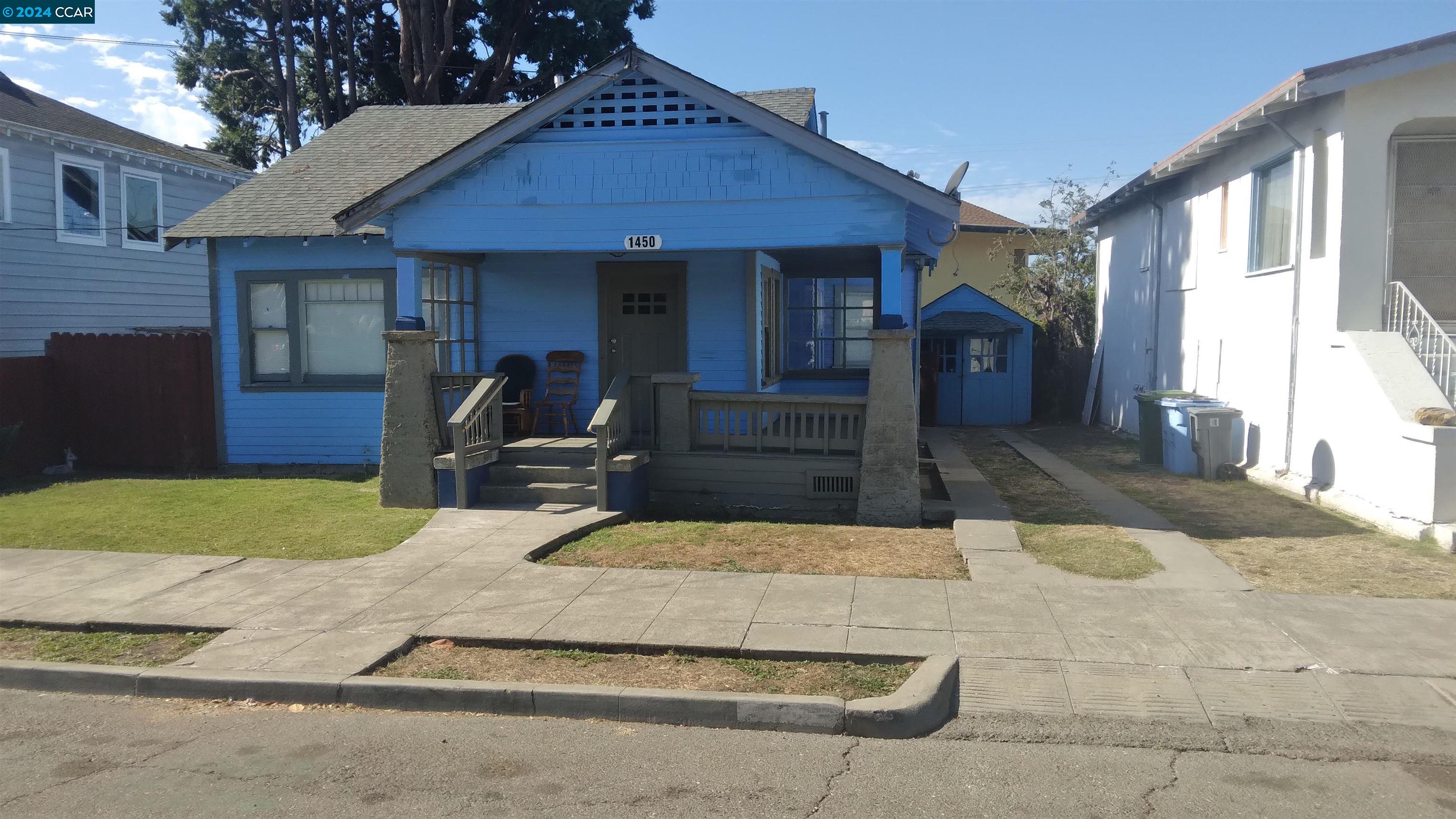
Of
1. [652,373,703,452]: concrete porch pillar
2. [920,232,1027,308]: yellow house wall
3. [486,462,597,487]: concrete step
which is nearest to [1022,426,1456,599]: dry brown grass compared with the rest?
[652,373,703,452]: concrete porch pillar

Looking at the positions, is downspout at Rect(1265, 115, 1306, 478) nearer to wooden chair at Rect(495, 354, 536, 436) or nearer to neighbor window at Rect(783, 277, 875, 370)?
neighbor window at Rect(783, 277, 875, 370)

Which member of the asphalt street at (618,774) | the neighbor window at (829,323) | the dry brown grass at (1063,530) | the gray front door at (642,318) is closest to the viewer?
the asphalt street at (618,774)

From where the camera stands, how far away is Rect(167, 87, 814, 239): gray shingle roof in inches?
541

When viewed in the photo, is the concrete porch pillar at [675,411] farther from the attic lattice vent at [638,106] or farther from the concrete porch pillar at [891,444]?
the attic lattice vent at [638,106]

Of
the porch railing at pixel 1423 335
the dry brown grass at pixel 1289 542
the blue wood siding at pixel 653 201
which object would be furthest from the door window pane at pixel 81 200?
the porch railing at pixel 1423 335

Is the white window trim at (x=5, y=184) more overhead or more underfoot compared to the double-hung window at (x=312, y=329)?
more overhead

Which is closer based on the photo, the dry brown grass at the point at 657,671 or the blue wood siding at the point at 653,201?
the dry brown grass at the point at 657,671

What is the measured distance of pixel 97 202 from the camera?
17875mm

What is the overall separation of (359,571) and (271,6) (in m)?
25.5

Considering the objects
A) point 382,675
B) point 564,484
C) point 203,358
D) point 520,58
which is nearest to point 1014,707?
point 382,675

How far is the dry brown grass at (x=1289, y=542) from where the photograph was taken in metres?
7.57

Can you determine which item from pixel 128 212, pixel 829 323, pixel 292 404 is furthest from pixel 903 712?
pixel 128 212

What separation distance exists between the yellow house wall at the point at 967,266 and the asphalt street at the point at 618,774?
27.0m

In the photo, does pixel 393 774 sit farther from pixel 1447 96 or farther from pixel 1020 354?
pixel 1020 354
